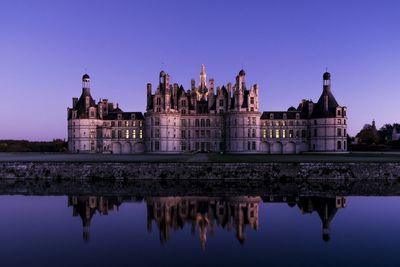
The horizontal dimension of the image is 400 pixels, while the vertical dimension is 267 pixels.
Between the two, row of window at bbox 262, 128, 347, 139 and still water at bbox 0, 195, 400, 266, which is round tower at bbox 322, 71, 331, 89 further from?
still water at bbox 0, 195, 400, 266

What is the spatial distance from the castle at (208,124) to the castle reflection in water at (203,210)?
46.6 meters

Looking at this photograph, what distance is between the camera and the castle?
74.3 metres

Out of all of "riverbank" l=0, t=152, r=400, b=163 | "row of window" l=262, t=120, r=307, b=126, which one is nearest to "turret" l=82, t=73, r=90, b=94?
"riverbank" l=0, t=152, r=400, b=163

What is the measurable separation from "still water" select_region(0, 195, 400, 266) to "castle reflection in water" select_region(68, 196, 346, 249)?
5 cm

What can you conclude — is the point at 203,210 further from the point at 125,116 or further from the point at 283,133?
the point at 125,116

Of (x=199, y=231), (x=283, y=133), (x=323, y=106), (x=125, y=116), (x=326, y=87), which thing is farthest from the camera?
(x=125, y=116)

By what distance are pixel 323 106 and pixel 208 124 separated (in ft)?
69.5

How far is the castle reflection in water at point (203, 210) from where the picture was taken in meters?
19.7

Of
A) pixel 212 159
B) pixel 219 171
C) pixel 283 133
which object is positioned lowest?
pixel 219 171

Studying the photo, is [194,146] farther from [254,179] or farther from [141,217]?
[141,217]

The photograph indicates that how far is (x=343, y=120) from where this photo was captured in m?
76.2

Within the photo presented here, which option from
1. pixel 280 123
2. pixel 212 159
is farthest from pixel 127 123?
pixel 212 159

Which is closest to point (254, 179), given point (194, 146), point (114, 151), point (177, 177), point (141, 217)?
point (177, 177)

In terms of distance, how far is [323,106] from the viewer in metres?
77.4
